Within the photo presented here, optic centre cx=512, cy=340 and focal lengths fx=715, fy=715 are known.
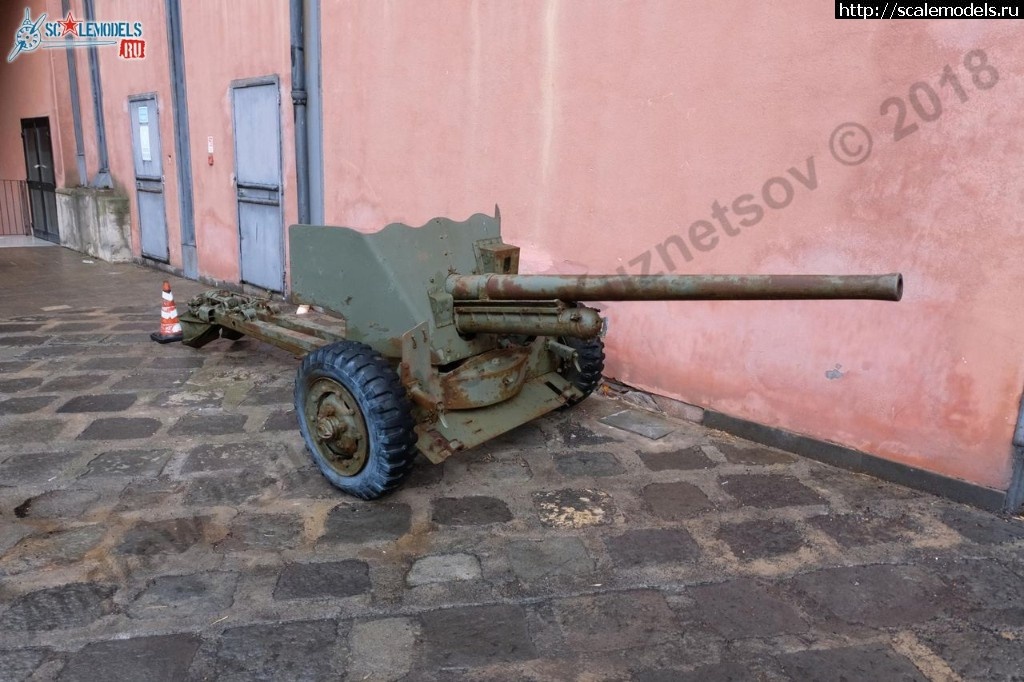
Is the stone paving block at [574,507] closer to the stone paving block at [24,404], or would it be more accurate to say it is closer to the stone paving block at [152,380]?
the stone paving block at [152,380]

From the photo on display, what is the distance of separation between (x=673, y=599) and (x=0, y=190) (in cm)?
1743

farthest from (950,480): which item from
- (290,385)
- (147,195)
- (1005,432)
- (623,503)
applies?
(147,195)

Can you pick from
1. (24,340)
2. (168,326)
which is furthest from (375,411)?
(24,340)

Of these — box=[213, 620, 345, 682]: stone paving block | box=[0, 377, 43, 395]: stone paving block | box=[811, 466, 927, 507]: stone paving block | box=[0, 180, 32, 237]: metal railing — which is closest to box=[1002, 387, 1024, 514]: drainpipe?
box=[811, 466, 927, 507]: stone paving block

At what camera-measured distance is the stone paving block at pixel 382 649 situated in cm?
238

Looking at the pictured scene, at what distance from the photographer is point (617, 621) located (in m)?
2.66

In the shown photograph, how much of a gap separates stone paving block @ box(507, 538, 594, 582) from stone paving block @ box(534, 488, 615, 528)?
172mm

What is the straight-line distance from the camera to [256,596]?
2750 millimetres

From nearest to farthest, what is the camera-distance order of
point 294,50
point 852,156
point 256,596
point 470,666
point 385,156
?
1. point 470,666
2. point 256,596
3. point 852,156
4. point 385,156
5. point 294,50

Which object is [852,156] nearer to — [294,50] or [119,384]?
[119,384]

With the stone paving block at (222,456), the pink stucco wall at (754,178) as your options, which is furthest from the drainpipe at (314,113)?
the stone paving block at (222,456)

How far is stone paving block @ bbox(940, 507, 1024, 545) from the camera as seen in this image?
128 inches

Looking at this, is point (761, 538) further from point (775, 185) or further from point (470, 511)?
point (775, 185)

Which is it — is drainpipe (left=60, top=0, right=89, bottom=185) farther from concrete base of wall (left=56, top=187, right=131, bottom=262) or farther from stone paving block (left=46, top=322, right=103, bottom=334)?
stone paving block (left=46, top=322, right=103, bottom=334)
